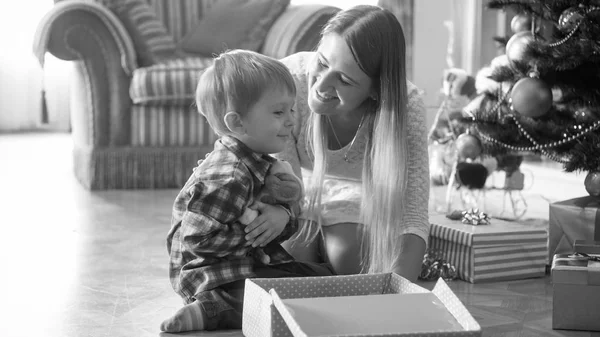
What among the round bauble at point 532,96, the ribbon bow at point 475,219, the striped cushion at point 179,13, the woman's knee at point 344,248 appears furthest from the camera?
the striped cushion at point 179,13

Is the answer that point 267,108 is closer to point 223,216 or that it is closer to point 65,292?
point 223,216

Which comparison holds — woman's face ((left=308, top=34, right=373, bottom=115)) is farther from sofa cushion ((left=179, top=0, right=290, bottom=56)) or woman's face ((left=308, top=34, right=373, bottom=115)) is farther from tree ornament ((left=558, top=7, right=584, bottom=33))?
sofa cushion ((left=179, top=0, right=290, bottom=56))

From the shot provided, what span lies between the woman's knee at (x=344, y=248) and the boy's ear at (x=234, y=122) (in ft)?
1.27

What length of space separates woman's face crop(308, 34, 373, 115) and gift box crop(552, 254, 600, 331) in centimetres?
54

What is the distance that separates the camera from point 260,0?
12.8ft

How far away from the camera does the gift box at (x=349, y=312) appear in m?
1.27

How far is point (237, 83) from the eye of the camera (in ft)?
5.43

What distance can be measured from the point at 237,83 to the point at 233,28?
2247 mm

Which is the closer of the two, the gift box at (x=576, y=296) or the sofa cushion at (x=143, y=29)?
the gift box at (x=576, y=296)

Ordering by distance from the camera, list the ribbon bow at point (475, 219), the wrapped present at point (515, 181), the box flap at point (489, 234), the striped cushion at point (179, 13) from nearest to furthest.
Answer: the box flap at point (489, 234), the ribbon bow at point (475, 219), the wrapped present at point (515, 181), the striped cushion at point (179, 13)

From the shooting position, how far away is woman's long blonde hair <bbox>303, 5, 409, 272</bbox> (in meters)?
1.70

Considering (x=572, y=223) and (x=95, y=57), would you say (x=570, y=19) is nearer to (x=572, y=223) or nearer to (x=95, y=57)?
(x=572, y=223)

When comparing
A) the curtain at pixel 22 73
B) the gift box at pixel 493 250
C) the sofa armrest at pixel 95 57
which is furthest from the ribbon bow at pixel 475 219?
the curtain at pixel 22 73

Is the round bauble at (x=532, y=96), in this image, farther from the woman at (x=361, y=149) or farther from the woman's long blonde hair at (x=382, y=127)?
the woman's long blonde hair at (x=382, y=127)
